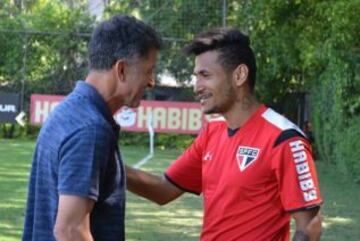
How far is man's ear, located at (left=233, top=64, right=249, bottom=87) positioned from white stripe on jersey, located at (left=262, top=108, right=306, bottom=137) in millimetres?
160

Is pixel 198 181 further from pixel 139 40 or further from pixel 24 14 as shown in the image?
pixel 24 14

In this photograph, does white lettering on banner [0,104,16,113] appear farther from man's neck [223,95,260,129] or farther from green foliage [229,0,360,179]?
man's neck [223,95,260,129]

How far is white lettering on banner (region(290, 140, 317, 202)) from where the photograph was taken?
3.10 meters

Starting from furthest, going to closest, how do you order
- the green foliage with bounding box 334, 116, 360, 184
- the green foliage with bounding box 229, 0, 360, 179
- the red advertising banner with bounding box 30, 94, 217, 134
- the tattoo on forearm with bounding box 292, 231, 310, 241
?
1. the red advertising banner with bounding box 30, 94, 217, 134
2. the green foliage with bounding box 334, 116, 360, 184
3. the green foliage with bounding box 229, 0, 360, 179
4. the tattoo on forearm with bounding box 292, 231, 310, 241

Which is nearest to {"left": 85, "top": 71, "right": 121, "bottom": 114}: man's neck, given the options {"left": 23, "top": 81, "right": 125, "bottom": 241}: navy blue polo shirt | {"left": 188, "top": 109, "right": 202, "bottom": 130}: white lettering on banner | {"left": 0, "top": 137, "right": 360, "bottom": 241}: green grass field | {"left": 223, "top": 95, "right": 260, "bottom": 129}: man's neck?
{"left": 23, "top": 81, "right": 125, "bottom": 241}: navy blue polo shirt

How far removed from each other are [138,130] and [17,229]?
1968 cm

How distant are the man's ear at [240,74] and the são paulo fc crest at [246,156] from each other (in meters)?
0.28

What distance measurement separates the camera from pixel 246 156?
324 cm

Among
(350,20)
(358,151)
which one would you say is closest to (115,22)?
(350,20)

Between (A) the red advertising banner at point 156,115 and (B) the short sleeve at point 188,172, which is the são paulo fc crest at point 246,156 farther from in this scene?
(A) the red advertising banner at point 156,115

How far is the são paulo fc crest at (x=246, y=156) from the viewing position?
3.21 m

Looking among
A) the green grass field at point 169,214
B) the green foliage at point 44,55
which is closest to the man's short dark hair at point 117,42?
the green grass field at point 169,214

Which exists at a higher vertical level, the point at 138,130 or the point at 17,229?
the point at 17,229

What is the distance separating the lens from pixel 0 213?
35.2 ft
